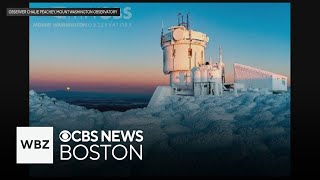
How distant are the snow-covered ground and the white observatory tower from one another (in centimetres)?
505

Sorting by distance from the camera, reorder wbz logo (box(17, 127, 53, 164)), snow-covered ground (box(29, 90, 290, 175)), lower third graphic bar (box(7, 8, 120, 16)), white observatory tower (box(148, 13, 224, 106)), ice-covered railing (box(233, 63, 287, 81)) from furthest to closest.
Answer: white observatory tower (box(148, 13, 224, 106)), ice-covered railing (box(233, 63, 287, 81)), snow-covered ground (box(29, 90, 290, 175)), lower third graphic bar (box(7, 8, 120, 16)), wbz logo (box(17, 127, 53, 164))

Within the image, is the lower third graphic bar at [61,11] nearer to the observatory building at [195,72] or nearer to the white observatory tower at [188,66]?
the observatory building at [195,72]

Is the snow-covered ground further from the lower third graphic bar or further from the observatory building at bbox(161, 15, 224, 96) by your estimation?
the observatory building at bbox(161, 15, 224, 96)

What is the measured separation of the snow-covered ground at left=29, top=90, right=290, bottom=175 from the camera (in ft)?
31.3

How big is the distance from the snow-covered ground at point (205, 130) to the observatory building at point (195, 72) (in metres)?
4.16

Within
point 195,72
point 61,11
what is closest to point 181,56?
point 195,72

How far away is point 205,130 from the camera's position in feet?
33.8

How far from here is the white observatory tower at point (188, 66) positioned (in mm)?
16547

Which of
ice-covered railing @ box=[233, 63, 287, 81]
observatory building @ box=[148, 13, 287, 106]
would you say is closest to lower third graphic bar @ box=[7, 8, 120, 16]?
observatory building @ box=[148, 13, 287, 106]

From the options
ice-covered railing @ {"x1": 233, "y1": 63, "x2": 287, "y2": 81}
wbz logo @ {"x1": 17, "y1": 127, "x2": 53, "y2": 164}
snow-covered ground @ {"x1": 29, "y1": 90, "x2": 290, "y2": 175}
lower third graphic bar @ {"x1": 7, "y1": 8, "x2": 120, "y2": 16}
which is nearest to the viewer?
wbz logo @ {"x1": 17, "y1": 127, "x2": 53, "y2": 164}

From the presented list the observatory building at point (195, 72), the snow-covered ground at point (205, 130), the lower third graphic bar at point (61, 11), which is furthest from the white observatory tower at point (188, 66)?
the lower third graphic bar at point (61, 11)

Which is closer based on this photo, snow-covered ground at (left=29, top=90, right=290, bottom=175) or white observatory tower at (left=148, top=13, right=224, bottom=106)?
snow-covered ground at (left=29, top=90, right=290, bottom=175)

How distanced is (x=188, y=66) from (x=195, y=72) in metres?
0.90

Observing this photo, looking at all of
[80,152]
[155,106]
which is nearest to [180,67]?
[155,106]
